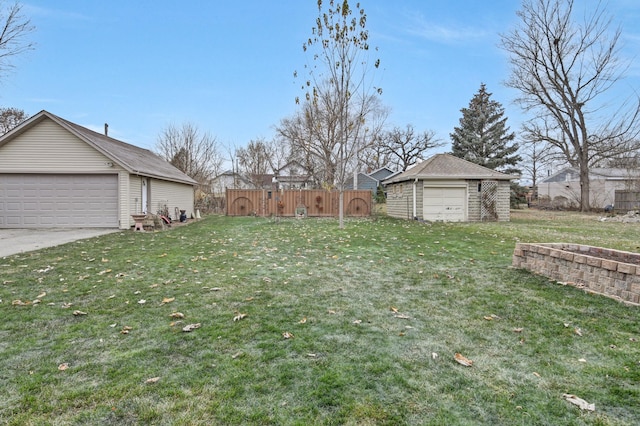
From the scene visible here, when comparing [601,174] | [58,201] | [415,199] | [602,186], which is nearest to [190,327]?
[58,201]

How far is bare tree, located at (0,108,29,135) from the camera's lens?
81.4ft

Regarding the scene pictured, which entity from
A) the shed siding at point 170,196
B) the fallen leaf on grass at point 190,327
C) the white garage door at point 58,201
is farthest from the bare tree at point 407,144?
the fallen leaf on grass at point 190,327

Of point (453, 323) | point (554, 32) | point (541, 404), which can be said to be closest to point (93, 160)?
point (453, 323)

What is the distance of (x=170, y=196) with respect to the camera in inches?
650

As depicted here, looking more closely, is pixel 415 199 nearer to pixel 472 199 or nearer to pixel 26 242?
pixel 472 199

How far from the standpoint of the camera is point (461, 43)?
46.3 feet

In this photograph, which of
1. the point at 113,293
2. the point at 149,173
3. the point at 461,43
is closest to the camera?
the point at 113,293

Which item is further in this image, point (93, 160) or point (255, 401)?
point (93, 160)

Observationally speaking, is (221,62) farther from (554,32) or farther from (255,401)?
(554,32)

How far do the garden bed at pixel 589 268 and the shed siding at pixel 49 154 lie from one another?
42.5 feet

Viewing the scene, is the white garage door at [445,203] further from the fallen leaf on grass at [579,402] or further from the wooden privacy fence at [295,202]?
the fallen leaf on grass at [579,402]

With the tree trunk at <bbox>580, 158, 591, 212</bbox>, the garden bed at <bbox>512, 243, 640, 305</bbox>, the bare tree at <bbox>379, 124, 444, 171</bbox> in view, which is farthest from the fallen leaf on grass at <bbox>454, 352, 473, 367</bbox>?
the bare tree at <bbox>379, 124, 444, 171</bbox>

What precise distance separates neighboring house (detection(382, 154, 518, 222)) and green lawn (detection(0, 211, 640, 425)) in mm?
10675

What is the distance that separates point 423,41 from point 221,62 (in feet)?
30.2
